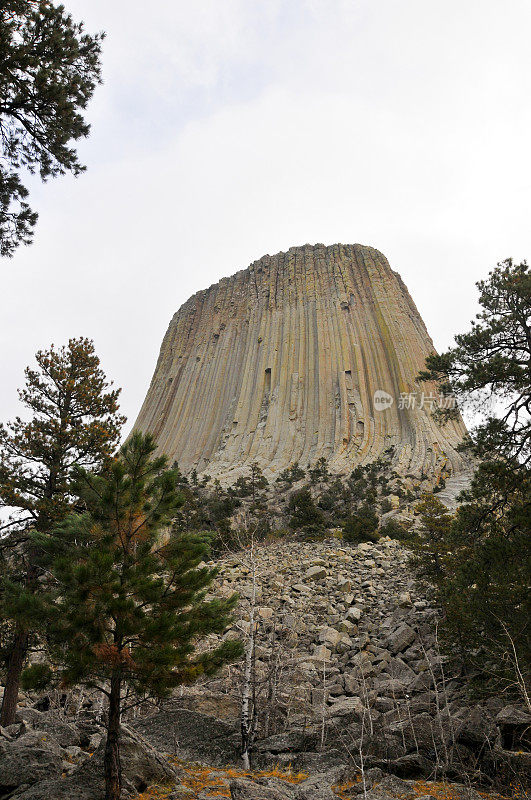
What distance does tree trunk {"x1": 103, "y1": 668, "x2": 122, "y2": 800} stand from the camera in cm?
582

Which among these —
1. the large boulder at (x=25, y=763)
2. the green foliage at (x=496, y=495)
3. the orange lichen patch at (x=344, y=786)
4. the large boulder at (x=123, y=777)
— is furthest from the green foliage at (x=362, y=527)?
the large boulder at (x=25, y=763)

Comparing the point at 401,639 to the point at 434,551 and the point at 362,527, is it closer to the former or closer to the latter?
the point at 434,551

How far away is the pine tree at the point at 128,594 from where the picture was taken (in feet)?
19.7

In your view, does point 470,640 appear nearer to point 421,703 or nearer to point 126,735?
point 421,703

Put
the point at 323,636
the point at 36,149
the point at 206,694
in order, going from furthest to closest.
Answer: the point at 323,636 → the point at 206,694 → the point at 36,149

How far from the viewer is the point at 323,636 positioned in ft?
45.6

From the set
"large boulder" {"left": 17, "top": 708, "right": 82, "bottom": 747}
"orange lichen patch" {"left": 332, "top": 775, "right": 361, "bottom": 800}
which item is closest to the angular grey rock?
A: "orange lichen patch" {"left": 332, "top": 775, "right": 361, "bottom": 800}

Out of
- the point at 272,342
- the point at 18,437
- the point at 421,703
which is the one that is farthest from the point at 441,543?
the point at 272,342

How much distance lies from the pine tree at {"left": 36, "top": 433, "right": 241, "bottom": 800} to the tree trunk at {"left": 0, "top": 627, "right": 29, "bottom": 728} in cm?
345

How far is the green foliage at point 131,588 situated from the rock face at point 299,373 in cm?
3095

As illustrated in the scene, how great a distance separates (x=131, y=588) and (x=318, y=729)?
5.75 meters

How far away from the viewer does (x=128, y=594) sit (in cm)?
662

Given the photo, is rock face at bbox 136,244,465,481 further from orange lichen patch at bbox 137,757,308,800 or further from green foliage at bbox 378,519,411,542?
orange lichen patch at bbox 137,757,308,800

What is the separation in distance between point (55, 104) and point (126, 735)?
29.6 feet
